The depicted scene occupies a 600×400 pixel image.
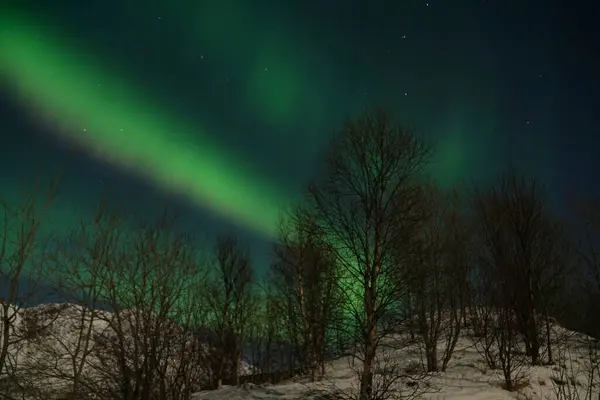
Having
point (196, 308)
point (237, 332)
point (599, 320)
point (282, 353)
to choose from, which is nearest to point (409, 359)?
point (599, 320)

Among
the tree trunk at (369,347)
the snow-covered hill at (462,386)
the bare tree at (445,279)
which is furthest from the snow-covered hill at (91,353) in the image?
the bare tree at (445,279)

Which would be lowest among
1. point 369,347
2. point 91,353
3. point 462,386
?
point 462,386

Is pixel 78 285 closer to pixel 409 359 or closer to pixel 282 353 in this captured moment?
pixel 409 359

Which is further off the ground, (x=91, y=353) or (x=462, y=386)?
(x=91, y=353)

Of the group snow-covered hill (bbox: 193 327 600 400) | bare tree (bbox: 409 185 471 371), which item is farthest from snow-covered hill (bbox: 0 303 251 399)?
bare tree (bbox: 409 185 471 371)

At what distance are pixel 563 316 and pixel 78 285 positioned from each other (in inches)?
909

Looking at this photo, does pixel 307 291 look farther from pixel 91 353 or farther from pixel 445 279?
pixel 91 353

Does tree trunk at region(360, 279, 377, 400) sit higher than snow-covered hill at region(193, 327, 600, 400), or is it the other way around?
tree trunk at region(360, 279, 377, 400)

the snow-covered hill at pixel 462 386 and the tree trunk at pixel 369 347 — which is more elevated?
the tree trunk at pixel 369 347

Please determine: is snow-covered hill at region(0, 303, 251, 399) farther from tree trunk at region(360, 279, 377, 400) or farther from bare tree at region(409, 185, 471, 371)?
bare tree at region(409, 185, 471, 371)

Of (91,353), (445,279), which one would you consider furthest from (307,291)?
(91,353)

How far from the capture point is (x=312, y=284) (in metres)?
23.8

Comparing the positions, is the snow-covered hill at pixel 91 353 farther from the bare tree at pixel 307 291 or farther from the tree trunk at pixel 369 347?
the bare tree at pixel 307 291

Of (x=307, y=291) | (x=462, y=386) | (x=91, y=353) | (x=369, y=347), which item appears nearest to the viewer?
(x=91, y=353)
